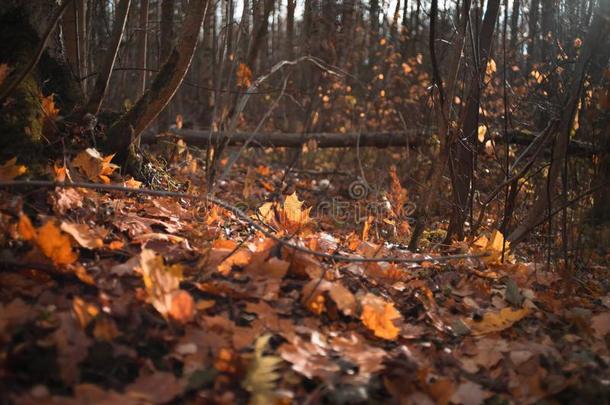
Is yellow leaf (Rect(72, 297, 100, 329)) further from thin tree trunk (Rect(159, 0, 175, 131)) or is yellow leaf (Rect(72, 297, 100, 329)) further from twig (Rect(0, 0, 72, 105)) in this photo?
thin tree trunk (Rect(159, 0, 175, 131))

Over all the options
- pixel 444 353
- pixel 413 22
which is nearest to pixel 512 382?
pixel 444 353

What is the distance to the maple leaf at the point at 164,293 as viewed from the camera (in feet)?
4.91

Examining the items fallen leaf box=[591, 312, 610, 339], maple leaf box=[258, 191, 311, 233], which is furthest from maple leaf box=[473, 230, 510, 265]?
maple leaf box=[258, 191, 311, 233]

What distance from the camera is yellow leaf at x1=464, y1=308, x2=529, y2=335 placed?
1996mm

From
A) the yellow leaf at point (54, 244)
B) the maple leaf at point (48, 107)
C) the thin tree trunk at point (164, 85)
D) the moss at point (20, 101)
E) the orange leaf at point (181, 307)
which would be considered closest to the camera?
the orange leaf at point (181, 307)

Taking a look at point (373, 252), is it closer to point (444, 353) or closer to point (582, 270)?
point (444, 353)

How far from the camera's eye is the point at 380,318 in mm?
1755

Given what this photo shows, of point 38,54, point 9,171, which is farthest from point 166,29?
point 9,171

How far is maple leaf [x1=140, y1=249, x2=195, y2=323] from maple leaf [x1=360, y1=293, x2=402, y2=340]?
61 centimetres

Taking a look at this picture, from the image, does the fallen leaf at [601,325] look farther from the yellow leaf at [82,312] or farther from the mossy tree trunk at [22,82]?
the mossy tree trunk at [22,82]

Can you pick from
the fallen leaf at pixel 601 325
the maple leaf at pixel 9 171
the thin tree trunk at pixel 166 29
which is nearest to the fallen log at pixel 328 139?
the thin tree trunk at pixel 166 29

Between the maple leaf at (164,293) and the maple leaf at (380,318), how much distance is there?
612 millimetres

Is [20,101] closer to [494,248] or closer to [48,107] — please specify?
[48,107]

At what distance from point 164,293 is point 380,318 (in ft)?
2.42
